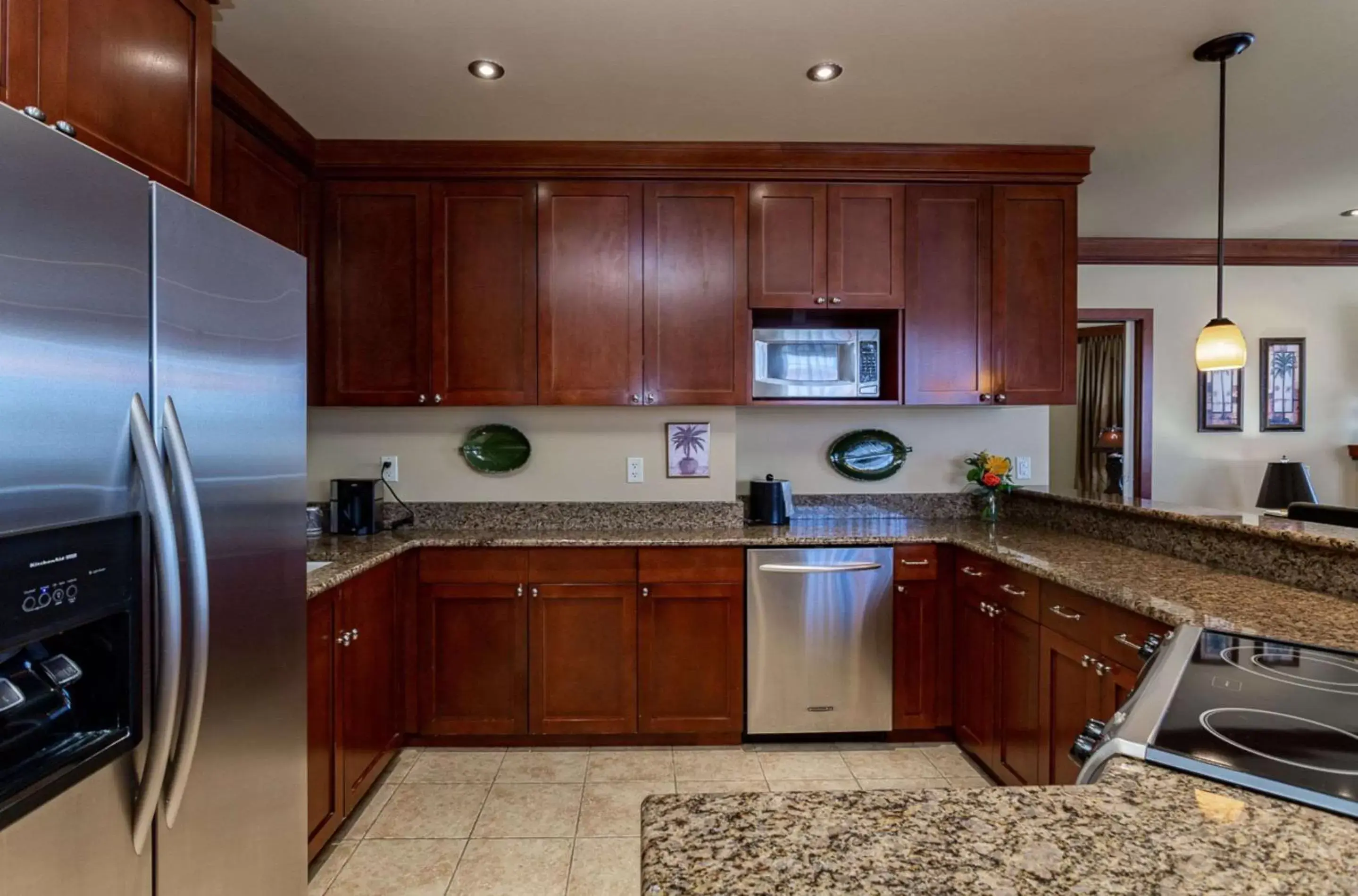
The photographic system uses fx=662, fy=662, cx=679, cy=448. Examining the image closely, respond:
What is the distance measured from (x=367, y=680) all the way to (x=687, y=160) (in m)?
2.34

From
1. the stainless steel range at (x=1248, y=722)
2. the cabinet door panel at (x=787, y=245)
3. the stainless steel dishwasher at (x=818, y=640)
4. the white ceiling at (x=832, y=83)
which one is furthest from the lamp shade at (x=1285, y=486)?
the stainless steel range at (x=1248, y=722)

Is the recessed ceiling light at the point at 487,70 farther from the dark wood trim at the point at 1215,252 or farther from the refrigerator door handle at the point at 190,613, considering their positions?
the dark wood trim at the point at 1215,252

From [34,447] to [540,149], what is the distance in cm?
229

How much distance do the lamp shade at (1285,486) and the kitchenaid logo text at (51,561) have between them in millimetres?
5448

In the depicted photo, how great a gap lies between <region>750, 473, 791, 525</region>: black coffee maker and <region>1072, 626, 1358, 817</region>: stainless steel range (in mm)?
1935

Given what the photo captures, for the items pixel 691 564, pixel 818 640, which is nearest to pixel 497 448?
pixel 691 564

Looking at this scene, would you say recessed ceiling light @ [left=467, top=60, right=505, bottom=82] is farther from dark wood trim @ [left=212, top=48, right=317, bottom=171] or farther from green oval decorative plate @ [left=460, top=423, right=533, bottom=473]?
green oval decorative plate @ [left=460, top=423, right=533, bottom=473]

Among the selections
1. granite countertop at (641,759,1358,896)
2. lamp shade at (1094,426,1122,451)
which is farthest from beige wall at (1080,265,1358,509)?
granite countertop at (641,759,1358,896)

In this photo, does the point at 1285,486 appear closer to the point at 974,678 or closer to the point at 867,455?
the point at 867,455

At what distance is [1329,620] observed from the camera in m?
1.44

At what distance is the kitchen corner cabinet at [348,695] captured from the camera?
6.07ft

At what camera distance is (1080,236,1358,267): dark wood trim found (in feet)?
13.7

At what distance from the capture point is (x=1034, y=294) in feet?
9.63

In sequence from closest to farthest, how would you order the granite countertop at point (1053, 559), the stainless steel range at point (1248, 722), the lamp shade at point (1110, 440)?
the stainless steel range at point (1248, 722) < the granite countertop at point (1053, 559) < the lamp shade at point (1110, 440)
